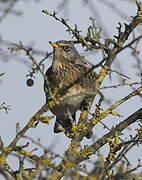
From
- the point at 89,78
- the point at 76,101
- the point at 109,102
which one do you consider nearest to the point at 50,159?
the point at 109,102

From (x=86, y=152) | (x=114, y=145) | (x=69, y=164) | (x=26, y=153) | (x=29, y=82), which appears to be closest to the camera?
(x=69, y=164)

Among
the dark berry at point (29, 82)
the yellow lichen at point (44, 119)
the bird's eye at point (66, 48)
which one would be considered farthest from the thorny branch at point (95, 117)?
the bird's eye at point (66, 48)

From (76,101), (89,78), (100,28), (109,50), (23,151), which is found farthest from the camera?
(76,101)

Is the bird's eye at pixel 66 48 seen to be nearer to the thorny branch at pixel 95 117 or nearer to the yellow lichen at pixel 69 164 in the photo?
the thorny branch at pixel 95 117

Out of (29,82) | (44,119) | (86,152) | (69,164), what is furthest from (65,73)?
(69,164)

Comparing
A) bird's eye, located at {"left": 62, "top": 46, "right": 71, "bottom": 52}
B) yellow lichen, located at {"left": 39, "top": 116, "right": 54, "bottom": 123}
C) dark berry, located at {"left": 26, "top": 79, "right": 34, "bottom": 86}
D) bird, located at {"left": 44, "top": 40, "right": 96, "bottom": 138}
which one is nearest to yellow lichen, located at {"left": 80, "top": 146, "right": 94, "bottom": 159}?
yellow lichen, located at {"left": 39, "top": 116, "right": 54, "bottom": 123}

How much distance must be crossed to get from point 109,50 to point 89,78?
1260 millimetres

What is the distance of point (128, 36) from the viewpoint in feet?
12.2

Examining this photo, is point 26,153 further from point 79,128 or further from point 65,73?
point 65,73

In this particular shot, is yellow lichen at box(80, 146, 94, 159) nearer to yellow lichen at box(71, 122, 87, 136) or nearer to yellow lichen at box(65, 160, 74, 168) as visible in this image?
yellow lichen at box(71, 122, 87, 136)

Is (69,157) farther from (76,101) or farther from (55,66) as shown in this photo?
(55,66)

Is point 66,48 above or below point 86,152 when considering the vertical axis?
above

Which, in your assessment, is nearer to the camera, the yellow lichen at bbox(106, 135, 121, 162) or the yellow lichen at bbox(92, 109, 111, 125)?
the yellow lichen at bbox(106, 135, 121, 162)

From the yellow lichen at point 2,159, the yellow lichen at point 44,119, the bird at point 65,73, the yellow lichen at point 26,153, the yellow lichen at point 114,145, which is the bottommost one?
the yellow lichen at point 2,159
